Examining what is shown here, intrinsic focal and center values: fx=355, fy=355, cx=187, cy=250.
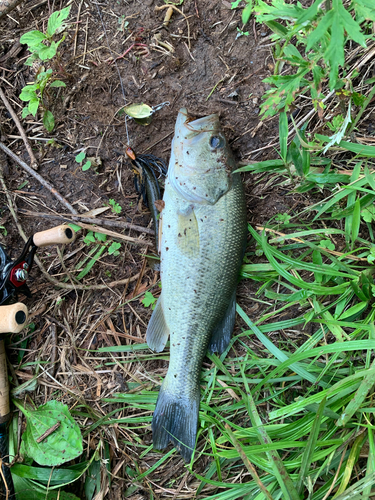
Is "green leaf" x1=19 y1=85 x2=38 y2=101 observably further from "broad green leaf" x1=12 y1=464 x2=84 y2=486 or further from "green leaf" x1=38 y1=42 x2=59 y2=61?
"broad green leaf" x1=12 y1=464 x2=84 y2=486

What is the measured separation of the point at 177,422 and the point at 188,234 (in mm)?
1417

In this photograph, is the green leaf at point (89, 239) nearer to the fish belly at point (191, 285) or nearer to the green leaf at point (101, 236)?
the green leaf at point (101, 236)

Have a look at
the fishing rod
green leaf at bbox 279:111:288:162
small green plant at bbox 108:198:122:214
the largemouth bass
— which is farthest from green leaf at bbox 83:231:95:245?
green leaf at bbox 279:111:288:162

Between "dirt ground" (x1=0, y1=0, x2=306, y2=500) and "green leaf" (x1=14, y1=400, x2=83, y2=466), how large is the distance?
0.12 m

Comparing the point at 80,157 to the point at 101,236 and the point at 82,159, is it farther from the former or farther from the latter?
the point at 101,236

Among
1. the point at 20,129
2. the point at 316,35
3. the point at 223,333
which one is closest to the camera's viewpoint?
the point at 316,35

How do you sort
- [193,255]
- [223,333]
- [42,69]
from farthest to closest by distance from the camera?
[42,69]
[223,333]
[193,255]

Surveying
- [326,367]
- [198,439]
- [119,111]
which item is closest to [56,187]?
[119,111]

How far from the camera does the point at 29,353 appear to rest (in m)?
3.10

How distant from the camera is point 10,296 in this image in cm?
260

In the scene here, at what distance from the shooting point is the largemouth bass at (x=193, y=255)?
260 centimetres

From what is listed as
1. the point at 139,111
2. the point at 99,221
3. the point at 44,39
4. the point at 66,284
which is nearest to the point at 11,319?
the point at 66,284

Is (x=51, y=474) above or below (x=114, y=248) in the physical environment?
below

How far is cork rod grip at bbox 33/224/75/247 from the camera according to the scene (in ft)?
7.95
